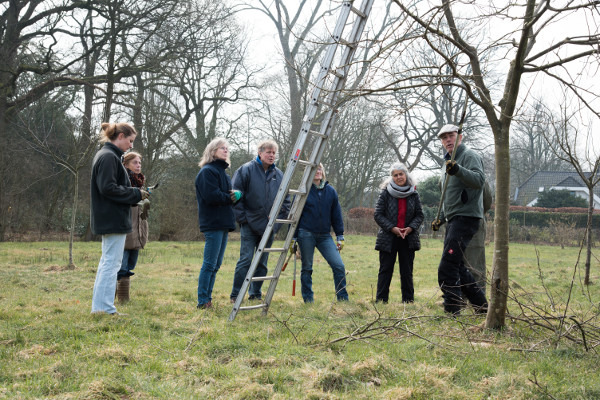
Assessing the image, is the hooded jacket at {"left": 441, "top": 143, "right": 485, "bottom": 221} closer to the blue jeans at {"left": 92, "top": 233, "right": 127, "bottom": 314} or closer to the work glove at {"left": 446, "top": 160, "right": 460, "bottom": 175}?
the work glove at {"left": 446, "top": 160, "right": 460, "bottom": 175}

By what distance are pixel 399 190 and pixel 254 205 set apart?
1.86 meters

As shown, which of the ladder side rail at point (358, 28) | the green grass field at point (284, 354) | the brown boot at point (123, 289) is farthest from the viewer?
the brown boot at point (123, 289)

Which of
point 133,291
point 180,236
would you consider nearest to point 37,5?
point 180,236

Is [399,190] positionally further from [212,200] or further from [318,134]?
[212,200]

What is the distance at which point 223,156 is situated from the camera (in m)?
6.07

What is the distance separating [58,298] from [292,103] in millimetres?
19376

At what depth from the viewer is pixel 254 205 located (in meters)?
6.30

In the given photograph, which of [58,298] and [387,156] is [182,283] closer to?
[58,298]

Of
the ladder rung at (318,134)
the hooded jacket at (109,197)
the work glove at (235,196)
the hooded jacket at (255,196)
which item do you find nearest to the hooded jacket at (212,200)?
the work glove at (235,196)

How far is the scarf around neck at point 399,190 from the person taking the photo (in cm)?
672

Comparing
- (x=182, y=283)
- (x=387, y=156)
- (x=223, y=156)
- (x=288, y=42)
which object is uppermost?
(x=288, y=42)

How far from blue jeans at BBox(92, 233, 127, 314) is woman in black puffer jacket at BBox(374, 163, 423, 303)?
3073 millimetres

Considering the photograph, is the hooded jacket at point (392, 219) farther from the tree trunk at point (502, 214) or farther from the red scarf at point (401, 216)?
the tree trunk at point (502, 214)

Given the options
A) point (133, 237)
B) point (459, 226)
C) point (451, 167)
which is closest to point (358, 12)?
point (451, 167)
